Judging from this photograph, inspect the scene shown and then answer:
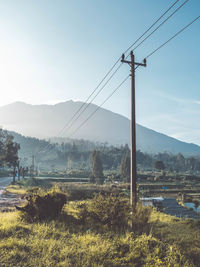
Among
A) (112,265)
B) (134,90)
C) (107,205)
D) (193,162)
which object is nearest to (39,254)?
(112,265)

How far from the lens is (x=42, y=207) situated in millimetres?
10273

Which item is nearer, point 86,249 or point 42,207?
point 86,249

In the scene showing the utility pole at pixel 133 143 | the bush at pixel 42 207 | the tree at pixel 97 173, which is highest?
the utility pole at pixel 133 143

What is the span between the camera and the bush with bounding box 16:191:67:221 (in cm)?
1003

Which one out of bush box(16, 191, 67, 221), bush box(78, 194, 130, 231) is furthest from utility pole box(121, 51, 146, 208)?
bush box(16, 191, 67, 221)

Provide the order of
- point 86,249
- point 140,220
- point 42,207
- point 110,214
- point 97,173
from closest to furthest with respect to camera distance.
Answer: point 86,249 → point 140,220 → point 110,214 → point 42,207 → point 97,173

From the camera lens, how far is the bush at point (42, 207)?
10.0m

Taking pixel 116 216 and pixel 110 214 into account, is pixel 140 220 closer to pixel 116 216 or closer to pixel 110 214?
pixel 116 216

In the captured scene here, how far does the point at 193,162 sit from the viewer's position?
→ 176625 mm

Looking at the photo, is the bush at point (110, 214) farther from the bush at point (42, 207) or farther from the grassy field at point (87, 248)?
the bush at point (42, 207)

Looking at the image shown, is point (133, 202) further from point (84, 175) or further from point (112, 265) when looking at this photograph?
point (84, 175)

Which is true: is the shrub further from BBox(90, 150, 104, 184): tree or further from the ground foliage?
BBox(90, 150, 104, 184): tree

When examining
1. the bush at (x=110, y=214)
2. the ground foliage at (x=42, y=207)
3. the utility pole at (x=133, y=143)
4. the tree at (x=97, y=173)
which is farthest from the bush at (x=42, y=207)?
the tree at (x=97, y=173)

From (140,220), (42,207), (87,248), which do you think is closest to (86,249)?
(87,248)
